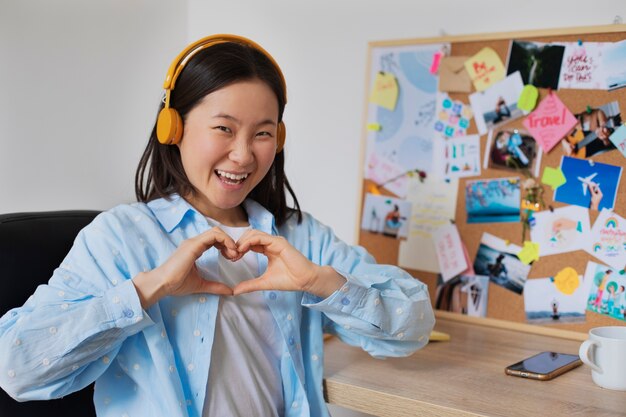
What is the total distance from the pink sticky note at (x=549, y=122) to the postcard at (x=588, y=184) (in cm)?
5

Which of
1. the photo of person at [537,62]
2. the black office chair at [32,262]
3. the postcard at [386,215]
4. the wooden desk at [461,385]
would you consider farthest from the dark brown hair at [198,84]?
the photo of person at [537,62]

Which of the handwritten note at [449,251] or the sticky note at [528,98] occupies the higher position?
the sticky note at [528,98]

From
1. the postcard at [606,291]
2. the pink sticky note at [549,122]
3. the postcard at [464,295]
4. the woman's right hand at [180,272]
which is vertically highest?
the pink sticky note at [549,122]

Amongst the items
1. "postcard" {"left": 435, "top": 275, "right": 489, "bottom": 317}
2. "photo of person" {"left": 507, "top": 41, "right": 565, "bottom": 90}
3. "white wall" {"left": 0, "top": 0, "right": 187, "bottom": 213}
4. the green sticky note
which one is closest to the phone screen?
"postcard" {"left": 435, "top": 275, "right": 489, "bottom": 317}

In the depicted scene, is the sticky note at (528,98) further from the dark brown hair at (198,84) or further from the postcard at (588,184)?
the dark brown hair at (198,84)

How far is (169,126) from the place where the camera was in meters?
1.27

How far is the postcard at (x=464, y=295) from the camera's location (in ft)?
5.77

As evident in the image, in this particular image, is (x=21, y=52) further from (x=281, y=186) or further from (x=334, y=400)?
(x=334, y=400)

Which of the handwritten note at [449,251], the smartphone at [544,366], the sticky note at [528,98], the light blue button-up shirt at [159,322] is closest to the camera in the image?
the light blue button-up shirt at [159,322]

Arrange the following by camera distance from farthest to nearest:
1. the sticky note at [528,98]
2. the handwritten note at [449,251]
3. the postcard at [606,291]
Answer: the handwritten note at [449,251], the sticky note at [528,98], the postcard at [606,291]

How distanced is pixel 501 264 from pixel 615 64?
0.48 m

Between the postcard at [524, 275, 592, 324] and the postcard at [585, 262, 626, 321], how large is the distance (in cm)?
1

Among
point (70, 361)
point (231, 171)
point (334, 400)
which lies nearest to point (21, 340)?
point (70, 361)

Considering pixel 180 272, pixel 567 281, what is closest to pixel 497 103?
pixel 567 281
